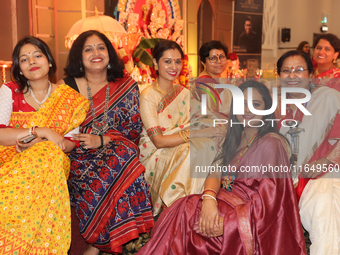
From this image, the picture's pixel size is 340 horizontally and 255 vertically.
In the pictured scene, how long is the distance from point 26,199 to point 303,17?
11.5 m

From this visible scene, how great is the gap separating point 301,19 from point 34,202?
1133 cm

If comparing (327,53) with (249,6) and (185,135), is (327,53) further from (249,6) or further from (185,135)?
(249,6)

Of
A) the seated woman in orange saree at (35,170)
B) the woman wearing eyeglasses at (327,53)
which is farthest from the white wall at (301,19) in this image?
the seated woman in orange saree at (35,170)

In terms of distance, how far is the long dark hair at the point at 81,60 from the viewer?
7.80ft

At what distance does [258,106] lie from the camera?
1790 mm

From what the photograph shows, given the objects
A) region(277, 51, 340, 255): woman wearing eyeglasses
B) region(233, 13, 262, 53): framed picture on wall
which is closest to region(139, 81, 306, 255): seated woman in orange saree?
region(277, 51, 340, 255): woman wearing eyeglasses

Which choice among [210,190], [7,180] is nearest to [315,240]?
[210,190]

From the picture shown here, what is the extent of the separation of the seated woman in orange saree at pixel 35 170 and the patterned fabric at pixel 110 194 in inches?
5.7

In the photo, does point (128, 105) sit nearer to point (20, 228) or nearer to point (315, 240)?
point (20, 228)

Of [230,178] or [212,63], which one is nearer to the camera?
[230,178]

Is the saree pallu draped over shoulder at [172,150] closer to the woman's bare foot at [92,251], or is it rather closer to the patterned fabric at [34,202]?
the woman's bare foot at [92,251]

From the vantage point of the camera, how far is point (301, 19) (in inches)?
438

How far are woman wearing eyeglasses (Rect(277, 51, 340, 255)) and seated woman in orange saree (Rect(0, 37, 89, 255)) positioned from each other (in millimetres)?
1244

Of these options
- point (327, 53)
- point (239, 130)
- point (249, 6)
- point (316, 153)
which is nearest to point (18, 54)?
point (239, 130)
